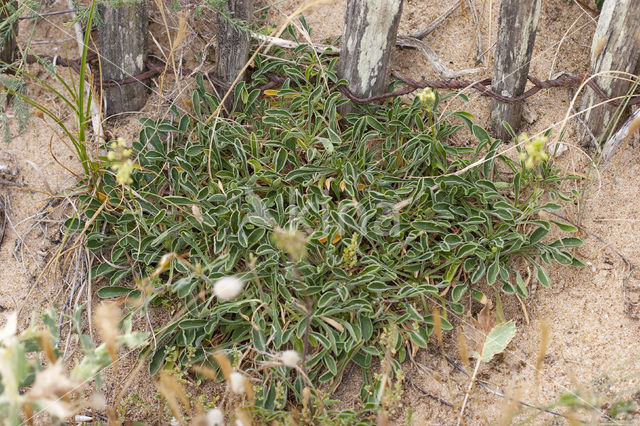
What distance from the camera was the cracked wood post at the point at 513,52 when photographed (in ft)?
8.54

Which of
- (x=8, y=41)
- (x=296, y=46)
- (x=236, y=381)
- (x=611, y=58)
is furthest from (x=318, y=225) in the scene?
(x=8, y=41)

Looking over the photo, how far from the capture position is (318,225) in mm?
2521

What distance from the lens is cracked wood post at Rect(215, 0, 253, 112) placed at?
2807 millimetres

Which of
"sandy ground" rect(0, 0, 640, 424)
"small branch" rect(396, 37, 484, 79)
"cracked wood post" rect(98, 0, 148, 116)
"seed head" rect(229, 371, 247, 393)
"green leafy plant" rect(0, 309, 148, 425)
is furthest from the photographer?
"small branch" rect(396, 37, 484, 79)

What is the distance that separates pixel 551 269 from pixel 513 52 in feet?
3.03

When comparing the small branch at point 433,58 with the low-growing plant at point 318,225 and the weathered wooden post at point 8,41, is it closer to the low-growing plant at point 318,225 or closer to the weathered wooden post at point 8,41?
the low-growing plant at point 318,225

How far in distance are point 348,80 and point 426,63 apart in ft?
1.58

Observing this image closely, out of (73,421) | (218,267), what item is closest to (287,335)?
(218,267)

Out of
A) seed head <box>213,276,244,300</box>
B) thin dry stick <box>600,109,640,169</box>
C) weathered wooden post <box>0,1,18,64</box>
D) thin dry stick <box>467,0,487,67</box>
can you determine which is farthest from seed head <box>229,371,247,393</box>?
weathered wooden post <box>0,1,18,64</box>

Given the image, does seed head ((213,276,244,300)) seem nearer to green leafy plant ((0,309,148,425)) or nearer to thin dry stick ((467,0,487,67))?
green leafy plant ((0,309,148,425))

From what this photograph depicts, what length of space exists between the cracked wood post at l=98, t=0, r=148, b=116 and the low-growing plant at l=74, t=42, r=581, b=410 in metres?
0.32

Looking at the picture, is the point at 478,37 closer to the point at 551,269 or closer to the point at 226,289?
the point at 551,269

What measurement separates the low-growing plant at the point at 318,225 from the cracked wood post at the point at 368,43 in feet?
0.31

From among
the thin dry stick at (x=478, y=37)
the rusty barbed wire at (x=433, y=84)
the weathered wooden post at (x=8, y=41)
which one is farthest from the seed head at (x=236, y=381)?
the weathered wooden post at (x=8, y=41)
